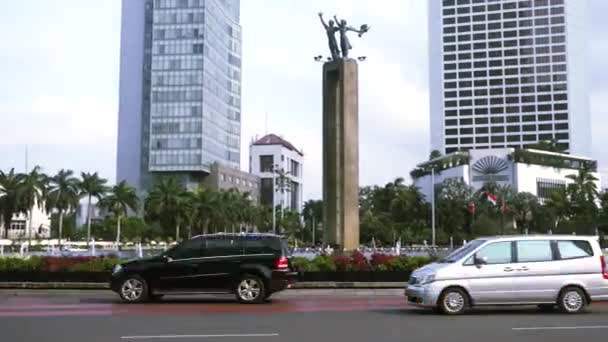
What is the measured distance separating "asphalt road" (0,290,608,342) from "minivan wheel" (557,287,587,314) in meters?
0.35

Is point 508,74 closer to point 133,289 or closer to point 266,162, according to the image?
point 266,162

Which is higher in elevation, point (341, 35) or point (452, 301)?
point (341, 35)

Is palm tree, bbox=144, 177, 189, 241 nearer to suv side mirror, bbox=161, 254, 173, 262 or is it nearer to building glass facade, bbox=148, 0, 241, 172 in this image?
building glass facade, bbox=148, 0, 241, 172

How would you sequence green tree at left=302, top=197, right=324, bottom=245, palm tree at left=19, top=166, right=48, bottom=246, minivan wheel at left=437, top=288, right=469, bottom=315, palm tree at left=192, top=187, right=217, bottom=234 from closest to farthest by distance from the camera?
minivan wheel at left=437, top=288, right=469, bottom=315 < palm tree at left=19, top=166, right=48, bottom=246 < palm tree at left=192, top=187, right=217, bottom=234 < green tree at left=302, top=197, right=324, bottom=245

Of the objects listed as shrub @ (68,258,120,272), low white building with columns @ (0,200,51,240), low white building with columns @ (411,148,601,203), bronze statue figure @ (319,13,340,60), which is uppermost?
low white building with columns @ (411,148,601,203)

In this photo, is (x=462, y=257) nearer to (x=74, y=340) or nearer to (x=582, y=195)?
(x=74, y=340)

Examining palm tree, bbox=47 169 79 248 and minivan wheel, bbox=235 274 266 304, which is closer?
minivan wheel, bbox=235 274 266 304

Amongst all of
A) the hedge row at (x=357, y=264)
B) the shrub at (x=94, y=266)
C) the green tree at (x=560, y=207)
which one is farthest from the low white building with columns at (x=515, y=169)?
the shrub at (x=94, y=266)

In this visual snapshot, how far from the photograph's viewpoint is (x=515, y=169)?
14188 cm

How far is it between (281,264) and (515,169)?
131725mm

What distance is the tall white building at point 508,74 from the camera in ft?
568

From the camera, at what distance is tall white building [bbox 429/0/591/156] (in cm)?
17325

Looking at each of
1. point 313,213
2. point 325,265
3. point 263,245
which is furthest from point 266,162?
point 263,245

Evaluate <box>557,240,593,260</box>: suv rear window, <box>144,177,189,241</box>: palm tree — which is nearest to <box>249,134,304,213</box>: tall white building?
<box>144,177,189,241</box>: palm tree
